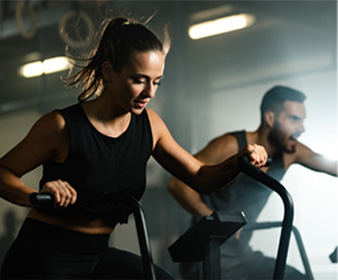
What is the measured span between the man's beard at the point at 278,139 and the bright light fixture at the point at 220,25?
34.2 inches

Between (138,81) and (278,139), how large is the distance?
194cm

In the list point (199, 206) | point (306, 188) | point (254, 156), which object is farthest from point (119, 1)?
point (254, 156)

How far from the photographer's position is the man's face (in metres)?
3.58

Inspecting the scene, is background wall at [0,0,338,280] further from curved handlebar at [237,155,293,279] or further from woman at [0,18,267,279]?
curved handlebar at [237,155,293,279]

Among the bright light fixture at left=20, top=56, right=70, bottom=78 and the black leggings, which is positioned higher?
the bright light fixture at left=20, top=56, right=70, bottom=78

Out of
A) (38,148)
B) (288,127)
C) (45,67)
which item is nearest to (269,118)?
(288,127)

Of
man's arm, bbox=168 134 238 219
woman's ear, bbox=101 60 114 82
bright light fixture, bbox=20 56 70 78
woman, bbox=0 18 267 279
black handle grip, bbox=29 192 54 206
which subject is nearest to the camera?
black handle grip, bbox=29 192 54 206

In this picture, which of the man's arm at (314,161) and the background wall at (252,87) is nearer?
the man's arm at (314,161)

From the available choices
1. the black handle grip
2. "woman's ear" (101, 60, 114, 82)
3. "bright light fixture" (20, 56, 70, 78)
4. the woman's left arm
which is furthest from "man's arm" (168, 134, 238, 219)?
the black handle grip

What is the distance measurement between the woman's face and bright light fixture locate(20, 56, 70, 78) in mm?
1181

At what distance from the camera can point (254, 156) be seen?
1803mm

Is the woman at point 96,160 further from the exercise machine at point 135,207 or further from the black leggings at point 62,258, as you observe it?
the exercise machine at point 135,207

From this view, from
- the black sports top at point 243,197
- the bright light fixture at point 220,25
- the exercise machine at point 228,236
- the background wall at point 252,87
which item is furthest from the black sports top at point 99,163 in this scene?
the bright light fixture at point 220,25

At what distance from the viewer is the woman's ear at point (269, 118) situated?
3.59 m
